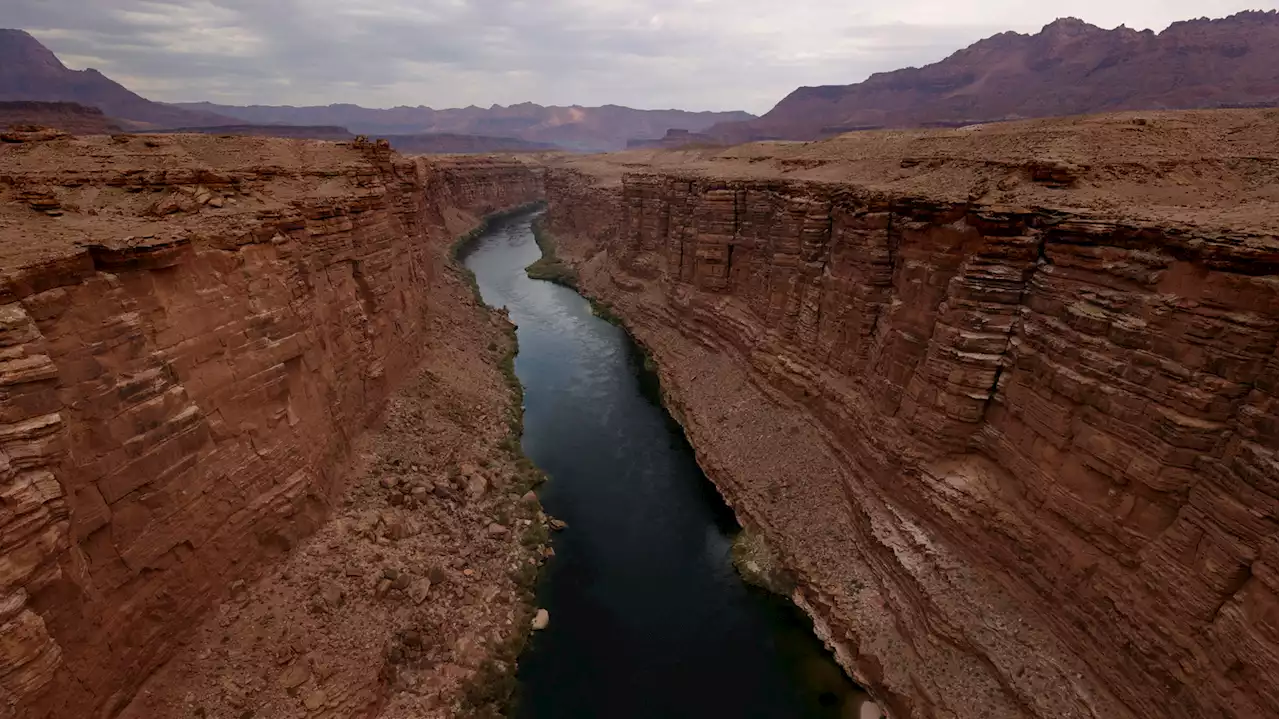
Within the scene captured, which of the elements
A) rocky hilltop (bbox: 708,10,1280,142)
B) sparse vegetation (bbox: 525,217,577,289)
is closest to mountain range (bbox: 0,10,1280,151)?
rocky hilltop (bbox: 708,10,1280,142)

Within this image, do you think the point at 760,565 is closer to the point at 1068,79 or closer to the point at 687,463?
the point at 687,463

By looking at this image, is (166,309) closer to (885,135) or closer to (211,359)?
(211,359)

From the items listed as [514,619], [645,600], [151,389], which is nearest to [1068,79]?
[645,600]

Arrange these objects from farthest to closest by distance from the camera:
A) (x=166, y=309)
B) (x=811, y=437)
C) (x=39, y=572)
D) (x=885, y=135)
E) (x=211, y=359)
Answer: (x=885, y=135) → (x=811, y=437) → (x=211, y=359) → (x=166, y=309) → (x=39, y=572)

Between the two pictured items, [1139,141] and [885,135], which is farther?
[885,135]

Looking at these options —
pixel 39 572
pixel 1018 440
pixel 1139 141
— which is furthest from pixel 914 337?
pixel 39 572

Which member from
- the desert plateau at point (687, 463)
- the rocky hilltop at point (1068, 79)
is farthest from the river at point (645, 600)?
the rocky hilltop at point (1068, 79)

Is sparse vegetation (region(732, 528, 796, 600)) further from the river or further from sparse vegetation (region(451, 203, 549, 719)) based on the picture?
sparse vegetation (region(451, 203, 549, 719))
